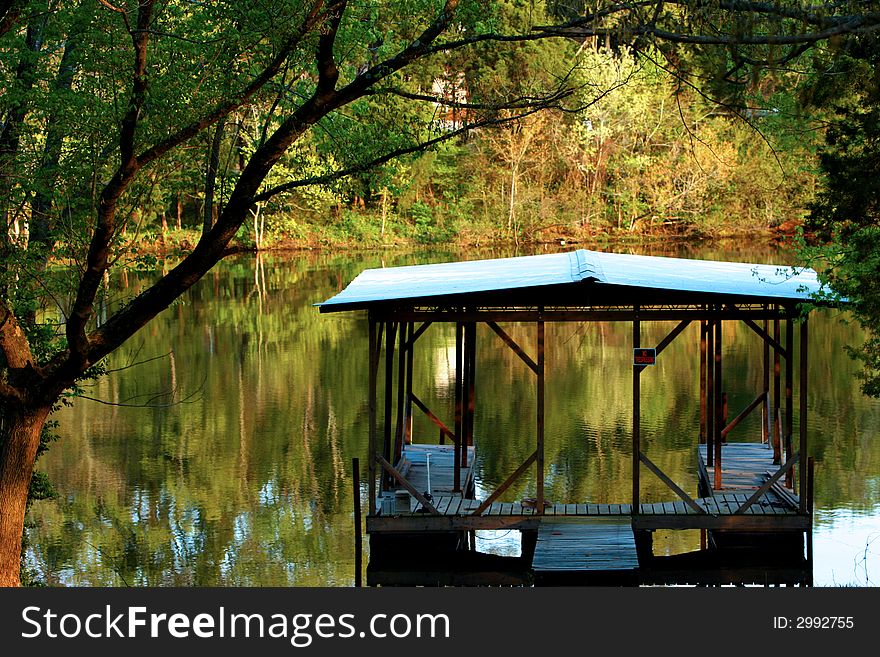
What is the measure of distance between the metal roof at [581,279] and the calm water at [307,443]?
2.61m

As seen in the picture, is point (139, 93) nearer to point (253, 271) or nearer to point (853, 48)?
point (853, 48)

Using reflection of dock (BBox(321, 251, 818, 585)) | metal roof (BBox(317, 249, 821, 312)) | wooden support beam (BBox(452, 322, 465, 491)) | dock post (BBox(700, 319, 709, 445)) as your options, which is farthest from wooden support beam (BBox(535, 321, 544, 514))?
dock post (BBox(700, 319, 709, 445))

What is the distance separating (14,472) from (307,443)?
8645 mm

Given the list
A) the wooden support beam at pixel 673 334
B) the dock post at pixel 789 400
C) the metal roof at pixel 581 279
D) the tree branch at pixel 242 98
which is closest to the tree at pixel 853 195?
the metal roof at pixel 581 279

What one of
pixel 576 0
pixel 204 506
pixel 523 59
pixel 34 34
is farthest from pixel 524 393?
pixel 523 59

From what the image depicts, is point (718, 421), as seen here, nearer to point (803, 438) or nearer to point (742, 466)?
point (742, 466)

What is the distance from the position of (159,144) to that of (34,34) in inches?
176

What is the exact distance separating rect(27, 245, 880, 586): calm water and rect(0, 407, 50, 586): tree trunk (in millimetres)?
2825

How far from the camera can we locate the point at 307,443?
17547 mm

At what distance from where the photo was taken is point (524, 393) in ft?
70.0

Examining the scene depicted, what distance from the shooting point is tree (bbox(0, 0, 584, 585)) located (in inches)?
327

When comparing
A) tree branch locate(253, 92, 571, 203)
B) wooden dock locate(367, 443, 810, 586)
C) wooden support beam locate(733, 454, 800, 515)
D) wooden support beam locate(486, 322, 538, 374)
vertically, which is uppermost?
tree branch locate(253, 92, 571, 203)

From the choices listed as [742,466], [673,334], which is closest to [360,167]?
[673,334]

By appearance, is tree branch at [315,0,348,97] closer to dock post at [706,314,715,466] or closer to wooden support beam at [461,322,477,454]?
wooden support beam at [461,322,477,454]
